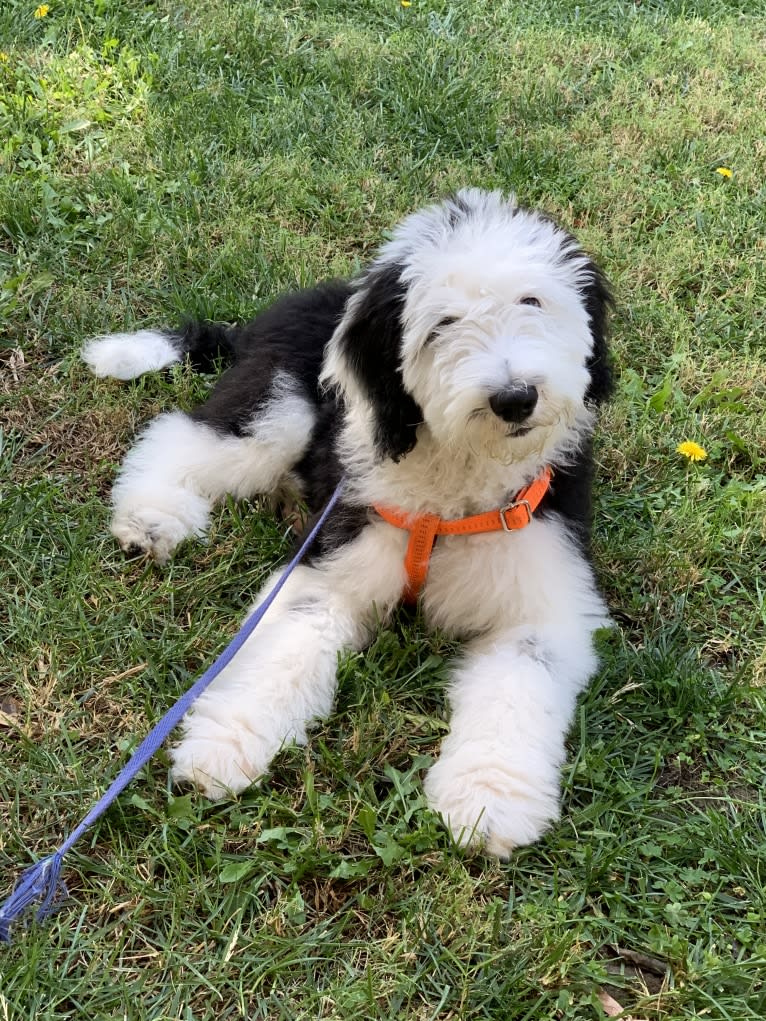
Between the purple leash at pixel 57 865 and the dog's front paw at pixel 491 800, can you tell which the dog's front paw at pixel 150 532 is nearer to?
the purple leash at pixel 57 865

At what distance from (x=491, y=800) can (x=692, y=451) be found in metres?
1.85

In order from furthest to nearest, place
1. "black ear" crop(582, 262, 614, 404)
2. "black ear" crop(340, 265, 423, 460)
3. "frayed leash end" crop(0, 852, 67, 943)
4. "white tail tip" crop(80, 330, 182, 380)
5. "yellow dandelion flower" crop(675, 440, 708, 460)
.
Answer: "white tail tip" crop(80, 330, 182, 380), "yellow dandelion flower" crop(675, 440, 708, 460), "black ear" crop(582, 262, 614, 404), "black ear" crop(340, 265, 423, 460), "frayed leash end" crop(0, 852, 67, 943)

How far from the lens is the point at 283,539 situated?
129 inches

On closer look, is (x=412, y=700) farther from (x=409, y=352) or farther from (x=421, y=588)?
(x=409, y=352)

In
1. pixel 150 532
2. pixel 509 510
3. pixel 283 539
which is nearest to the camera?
pixel 509 510

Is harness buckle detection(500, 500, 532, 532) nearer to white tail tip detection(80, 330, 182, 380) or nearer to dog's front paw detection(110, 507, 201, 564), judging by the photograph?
dog's front paw detection(110, 507, 201, 564)

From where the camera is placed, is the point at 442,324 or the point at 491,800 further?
the point at 442,324

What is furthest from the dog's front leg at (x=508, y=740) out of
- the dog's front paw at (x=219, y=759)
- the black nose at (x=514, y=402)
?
the black nose at (x=514, y=402)

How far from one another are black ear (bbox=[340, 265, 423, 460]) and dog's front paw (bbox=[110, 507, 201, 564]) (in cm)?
92

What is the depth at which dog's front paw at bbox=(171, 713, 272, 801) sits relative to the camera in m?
2.41

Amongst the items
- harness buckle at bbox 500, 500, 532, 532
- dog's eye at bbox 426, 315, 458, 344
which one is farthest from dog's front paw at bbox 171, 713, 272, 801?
dog's eye at bbox 426, 315, 458, 344

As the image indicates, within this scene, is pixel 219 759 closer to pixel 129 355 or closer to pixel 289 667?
pixel 289 667

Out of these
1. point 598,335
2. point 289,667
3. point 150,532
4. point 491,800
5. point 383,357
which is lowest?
point 150,532

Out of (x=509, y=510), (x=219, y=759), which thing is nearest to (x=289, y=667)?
(x=219, y=759)
